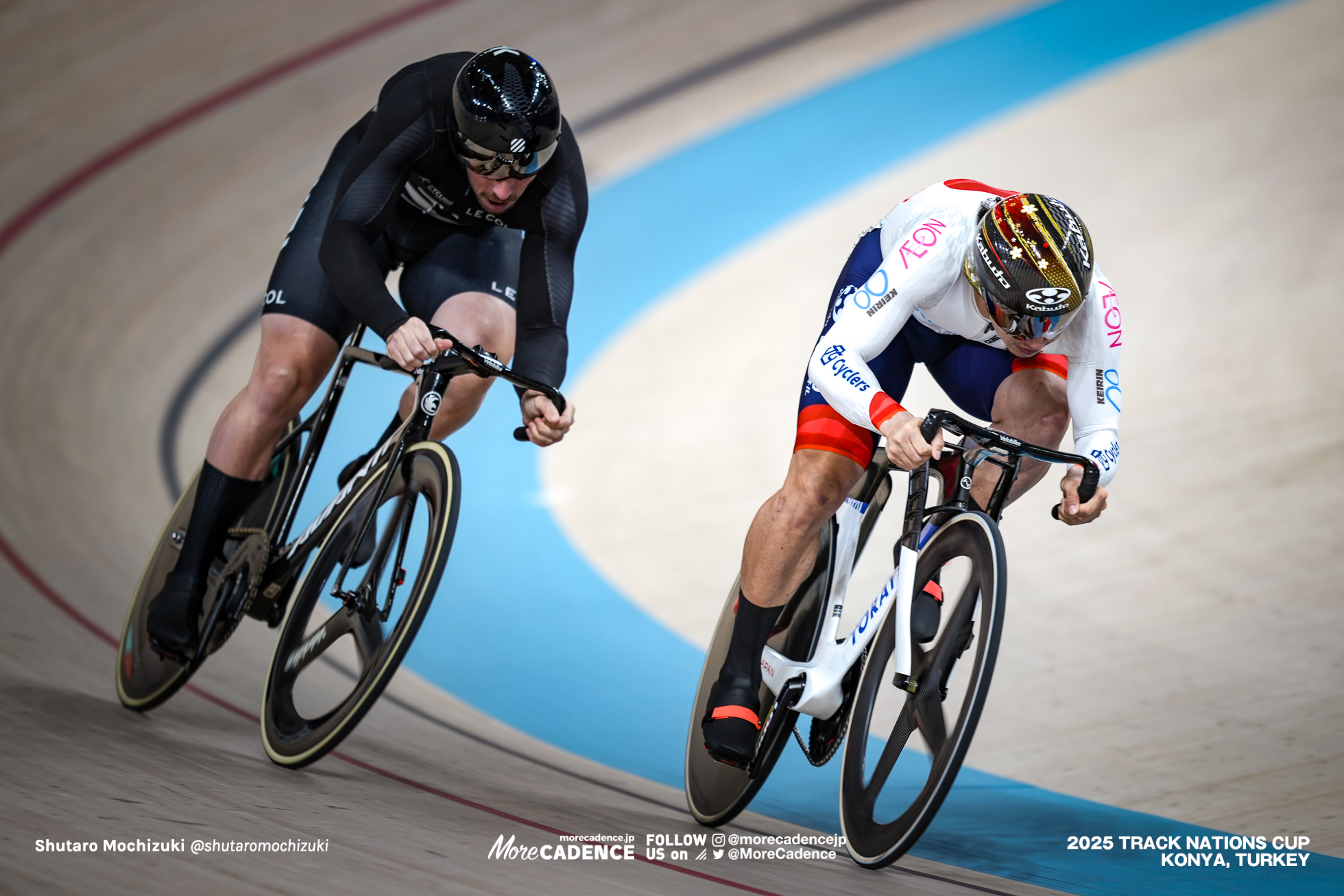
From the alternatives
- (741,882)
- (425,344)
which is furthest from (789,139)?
(741,882)

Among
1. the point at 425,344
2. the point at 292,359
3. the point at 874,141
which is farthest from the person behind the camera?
the point at 874,141

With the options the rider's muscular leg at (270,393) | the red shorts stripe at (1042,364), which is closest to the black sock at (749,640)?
the red shorts stripe at (1042,364)

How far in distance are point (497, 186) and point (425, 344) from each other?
0.39 meters

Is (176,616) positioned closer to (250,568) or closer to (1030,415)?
(250,568)

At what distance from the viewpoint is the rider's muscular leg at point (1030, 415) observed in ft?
8.32

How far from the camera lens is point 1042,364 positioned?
8.38ft

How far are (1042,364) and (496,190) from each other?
3.93ft

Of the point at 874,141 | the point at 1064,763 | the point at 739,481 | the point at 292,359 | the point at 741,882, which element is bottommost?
the point at 874,141

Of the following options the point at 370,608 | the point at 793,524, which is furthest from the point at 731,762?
the point at 370,608

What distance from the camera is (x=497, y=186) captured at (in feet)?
8.31

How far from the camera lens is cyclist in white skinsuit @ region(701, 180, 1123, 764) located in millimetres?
2199

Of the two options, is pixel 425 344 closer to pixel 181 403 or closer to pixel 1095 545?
pixel 1095 545

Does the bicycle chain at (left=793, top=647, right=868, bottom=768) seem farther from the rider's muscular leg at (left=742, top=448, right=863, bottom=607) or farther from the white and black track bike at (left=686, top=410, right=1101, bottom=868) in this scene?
the rider's muscular leg at (left=742, top=448, right=863, bottom=607)

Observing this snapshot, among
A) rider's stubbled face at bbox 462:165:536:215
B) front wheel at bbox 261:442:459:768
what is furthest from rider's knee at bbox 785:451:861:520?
rider's stubbled face at bbox 462:165:536:215
